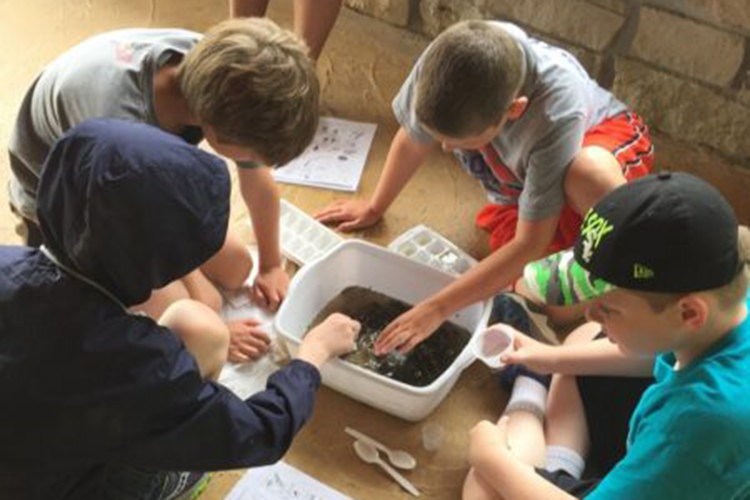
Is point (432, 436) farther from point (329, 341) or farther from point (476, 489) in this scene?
point (329, 341)

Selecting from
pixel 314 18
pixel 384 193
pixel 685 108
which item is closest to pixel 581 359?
pixel 384 193

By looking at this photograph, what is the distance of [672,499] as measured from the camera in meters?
0.89

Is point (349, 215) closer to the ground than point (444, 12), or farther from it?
closer to the ground

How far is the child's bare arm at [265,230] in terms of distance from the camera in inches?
58.7

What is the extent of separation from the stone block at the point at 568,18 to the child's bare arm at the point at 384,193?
1.71 feet

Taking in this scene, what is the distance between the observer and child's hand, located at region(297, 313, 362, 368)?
1308 millimetres

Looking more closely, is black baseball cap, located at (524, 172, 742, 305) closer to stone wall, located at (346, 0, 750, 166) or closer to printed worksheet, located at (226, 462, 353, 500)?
printed worksheet, located at (226, 462, 353, 500)

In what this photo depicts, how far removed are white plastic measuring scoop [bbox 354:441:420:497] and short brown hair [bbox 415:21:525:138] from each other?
1.89 ft

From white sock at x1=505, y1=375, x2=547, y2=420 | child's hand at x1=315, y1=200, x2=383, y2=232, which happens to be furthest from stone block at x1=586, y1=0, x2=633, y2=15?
white sock at x1=505, y1=375, x2=547, y2=420

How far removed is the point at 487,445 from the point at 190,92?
0.71m

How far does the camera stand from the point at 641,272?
87cm

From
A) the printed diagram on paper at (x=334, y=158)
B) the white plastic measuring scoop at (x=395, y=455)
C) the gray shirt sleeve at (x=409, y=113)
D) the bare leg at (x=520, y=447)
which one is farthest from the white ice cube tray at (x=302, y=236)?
the bare leg at (x=520, y=447)

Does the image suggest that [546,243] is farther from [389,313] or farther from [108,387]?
[108,387]

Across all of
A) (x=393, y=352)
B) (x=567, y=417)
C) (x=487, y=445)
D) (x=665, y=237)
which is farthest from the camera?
(x=393, y=352)
